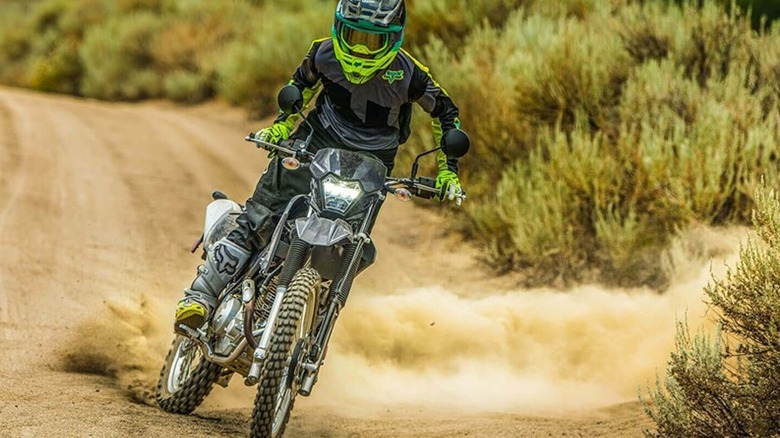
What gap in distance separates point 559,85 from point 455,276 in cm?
253

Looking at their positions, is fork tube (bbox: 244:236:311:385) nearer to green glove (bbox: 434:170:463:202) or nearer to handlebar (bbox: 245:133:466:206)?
handlebar (bbox: 245:133:466:206)

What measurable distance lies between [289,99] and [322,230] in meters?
0.86

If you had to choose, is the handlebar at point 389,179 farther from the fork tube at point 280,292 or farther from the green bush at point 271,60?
the green bush at point 271,60

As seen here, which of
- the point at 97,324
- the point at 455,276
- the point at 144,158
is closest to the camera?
the point at 97,324

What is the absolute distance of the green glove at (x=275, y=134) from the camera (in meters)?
5.68

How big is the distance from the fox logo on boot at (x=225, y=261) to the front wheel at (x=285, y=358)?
71 cm

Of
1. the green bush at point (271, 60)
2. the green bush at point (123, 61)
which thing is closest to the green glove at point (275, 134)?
the green bush at point (271, 60)

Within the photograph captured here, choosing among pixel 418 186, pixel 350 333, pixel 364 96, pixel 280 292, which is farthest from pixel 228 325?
pixel 350 333

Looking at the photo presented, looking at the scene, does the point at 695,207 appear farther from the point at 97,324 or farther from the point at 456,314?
the point at 97,324

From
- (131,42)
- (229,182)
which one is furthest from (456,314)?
(131,42)

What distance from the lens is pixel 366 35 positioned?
5453mm

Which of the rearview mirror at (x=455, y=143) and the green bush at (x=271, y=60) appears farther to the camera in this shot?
the green bush at (x=271, y=60)

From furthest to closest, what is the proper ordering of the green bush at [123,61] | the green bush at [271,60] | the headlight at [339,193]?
the green bush at [123,61] < the green bush at [271,60] < the headlight at [339,193]

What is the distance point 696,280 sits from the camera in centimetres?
841
